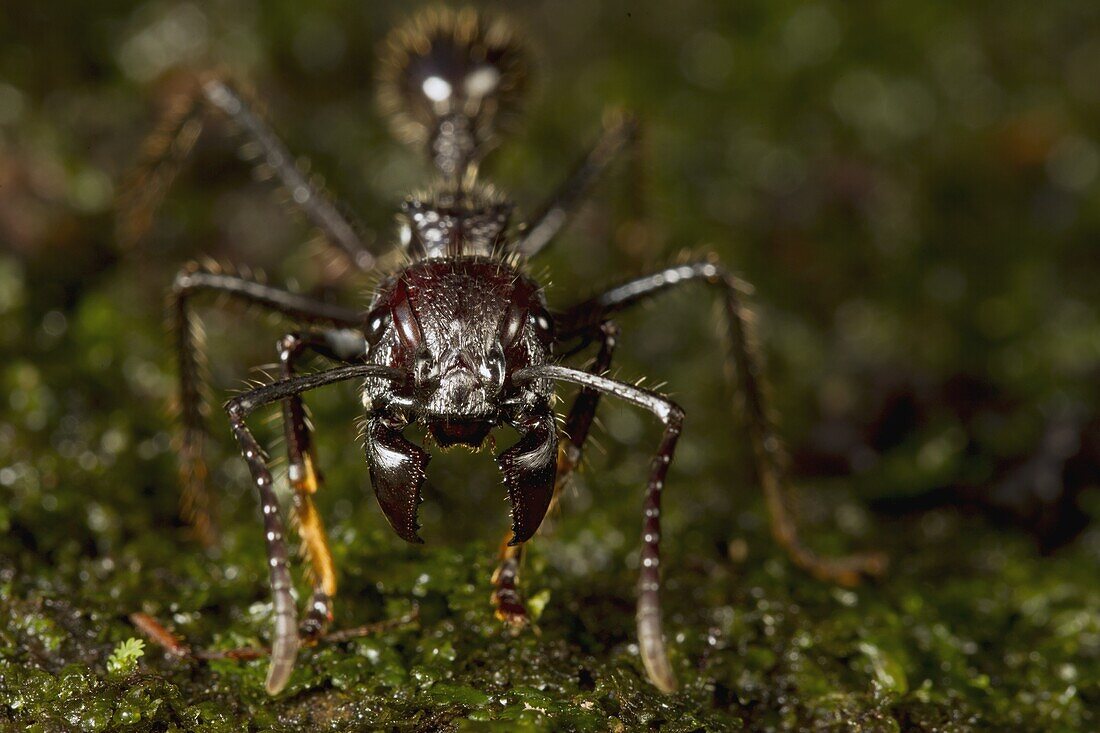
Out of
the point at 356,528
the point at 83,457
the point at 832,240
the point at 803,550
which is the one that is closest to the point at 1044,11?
the point at 832,240

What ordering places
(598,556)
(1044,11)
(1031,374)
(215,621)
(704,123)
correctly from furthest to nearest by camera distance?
(1044,11), (704,123), (1031,374), (598,556), (215,621)

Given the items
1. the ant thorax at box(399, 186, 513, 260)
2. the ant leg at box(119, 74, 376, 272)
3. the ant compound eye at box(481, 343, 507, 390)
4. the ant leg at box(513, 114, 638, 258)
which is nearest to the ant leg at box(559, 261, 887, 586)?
the ant thorax at box(399, 186, 513, 260)

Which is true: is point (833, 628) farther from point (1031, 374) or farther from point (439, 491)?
point (1031, 374)

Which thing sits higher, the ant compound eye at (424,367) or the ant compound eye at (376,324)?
the ant compound eye at (376,324)

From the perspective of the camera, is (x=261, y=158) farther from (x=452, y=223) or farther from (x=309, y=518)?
(x=309, y=518)

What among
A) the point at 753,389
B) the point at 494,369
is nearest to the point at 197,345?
the point at 494,369

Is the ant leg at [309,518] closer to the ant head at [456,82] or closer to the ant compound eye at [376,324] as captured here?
the ant compound eye at [376,324]

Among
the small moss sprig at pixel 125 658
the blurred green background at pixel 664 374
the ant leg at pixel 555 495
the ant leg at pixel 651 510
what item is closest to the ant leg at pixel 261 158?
the blurred green background at pixel 664 374
